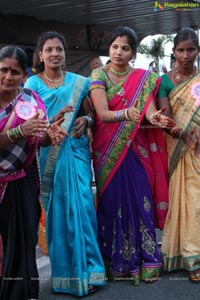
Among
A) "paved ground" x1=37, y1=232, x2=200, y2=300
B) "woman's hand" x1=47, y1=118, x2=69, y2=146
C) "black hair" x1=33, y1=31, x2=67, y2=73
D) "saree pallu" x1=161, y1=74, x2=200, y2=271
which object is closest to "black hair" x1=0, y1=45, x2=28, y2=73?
"woman's hand" x1=47, y1=118, x2=69, y2=146

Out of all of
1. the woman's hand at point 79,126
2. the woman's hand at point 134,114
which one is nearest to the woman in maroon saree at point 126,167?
the woman's hand at point 79,126

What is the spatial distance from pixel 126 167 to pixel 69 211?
501 mm

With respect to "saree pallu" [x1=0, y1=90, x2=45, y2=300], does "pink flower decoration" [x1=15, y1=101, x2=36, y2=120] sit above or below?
above

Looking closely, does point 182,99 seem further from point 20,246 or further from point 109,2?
point 109,2

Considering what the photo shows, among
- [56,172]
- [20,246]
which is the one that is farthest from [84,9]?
[20,246]

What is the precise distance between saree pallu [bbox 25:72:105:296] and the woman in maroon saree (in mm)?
161

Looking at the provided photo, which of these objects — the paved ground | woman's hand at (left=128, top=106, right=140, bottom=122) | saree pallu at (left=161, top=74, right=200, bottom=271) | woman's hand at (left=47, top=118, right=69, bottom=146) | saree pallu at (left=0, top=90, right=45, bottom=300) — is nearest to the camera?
woman's hand at (left=47, top=118, right=69, bottom=146)

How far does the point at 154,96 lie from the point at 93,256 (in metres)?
1.18

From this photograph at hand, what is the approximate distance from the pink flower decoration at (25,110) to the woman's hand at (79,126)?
48 centimetres

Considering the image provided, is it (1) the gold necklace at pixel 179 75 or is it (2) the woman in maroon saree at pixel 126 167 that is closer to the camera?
(2) the woman in maroon saree at pixel 126 167

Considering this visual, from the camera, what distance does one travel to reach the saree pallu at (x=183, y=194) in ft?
9.54

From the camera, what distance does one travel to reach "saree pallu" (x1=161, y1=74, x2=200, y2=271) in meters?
2.91

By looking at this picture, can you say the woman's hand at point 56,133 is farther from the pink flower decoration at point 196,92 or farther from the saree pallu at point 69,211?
the pink flower decoration at point 196,92

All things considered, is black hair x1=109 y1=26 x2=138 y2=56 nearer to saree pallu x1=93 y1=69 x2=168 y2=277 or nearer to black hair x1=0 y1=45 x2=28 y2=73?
saree pallu x1=93 y1=69 x2=168 y2=277
